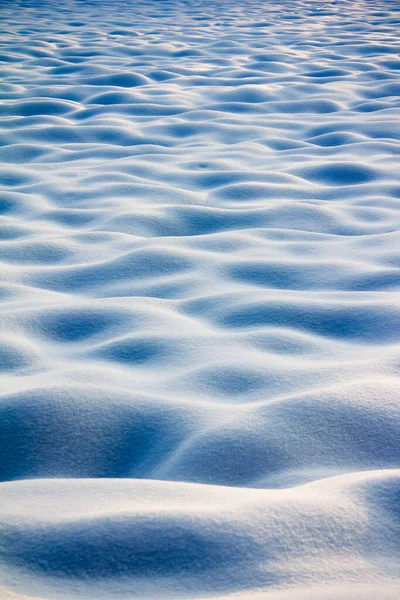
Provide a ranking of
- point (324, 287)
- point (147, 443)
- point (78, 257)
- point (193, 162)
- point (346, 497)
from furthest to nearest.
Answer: point (193, 162), point (78, 257), point (324, 287), point (147, 443), point (346, 497)

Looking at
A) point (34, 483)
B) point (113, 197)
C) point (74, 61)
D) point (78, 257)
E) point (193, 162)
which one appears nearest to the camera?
point (34, 483)

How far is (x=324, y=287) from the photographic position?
5.74 ft

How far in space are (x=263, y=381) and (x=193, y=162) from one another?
1.65 metres

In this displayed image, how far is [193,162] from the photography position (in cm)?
279

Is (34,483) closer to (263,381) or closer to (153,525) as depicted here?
(153,525)

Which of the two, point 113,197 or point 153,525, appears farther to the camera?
point 113,197

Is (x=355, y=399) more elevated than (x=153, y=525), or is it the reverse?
(x=355, y=399)

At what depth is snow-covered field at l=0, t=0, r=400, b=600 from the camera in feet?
2.64

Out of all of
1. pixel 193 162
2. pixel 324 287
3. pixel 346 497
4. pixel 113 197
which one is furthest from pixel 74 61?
pixel 346 497

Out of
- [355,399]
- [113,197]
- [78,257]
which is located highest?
[113,197]

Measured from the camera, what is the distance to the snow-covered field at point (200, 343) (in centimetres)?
80

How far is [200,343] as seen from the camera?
1.47 meters

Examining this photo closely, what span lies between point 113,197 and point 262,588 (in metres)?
1.85

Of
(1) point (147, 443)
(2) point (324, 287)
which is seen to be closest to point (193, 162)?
(2) point (324, 287)
